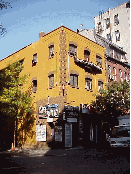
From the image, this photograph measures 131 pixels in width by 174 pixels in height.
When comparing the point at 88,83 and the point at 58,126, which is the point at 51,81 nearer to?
the point at 88,83

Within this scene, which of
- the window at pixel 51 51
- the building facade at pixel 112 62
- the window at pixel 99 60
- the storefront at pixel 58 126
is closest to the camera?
the storefront at pixel 58 126

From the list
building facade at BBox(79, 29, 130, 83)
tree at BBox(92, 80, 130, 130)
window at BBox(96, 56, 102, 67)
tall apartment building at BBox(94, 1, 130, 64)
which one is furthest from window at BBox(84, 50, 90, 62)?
tall apartment building at BBox(94, 1, 130, 64)

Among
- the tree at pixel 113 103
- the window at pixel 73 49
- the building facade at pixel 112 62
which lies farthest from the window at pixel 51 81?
the building facade at pixel 112 62

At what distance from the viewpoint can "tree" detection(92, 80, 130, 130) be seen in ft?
69.5

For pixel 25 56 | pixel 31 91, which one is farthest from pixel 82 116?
pixel 25 56

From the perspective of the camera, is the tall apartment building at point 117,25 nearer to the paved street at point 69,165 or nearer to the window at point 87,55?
the window at point 87,55

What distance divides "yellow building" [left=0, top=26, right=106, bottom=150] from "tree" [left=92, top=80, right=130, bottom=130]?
5.25 feet

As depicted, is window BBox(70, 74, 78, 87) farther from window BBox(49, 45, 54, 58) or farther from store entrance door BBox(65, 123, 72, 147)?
store entrance door BBox(65, 123, 72, 147)

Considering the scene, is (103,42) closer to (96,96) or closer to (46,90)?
(96,96)

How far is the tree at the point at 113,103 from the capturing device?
69.5ft

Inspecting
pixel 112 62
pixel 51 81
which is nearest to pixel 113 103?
pixel 51 81

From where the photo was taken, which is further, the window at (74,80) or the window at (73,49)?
the window at (73,49)

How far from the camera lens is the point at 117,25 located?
146 feet

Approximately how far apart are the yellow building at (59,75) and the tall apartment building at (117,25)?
67.2 feet
